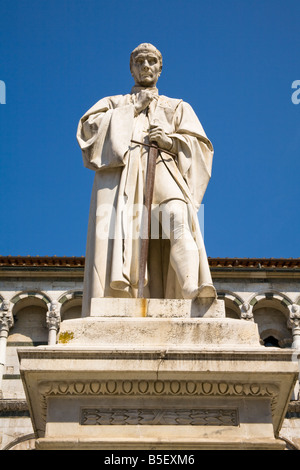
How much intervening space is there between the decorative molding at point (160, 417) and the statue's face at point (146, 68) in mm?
3686

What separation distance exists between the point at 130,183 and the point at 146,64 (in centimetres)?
151

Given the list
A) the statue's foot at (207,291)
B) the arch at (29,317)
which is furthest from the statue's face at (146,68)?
the arch at (29,317)

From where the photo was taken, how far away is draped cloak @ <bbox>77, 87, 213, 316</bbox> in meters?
6.28

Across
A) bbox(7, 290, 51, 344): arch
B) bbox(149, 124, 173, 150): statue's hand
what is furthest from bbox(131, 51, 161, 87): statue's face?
bbox(7, 290, 51, 344): arch

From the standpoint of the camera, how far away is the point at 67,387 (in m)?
5.01

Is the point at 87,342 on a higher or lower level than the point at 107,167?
lower

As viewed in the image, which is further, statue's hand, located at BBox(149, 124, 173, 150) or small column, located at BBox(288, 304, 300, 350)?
small column, located at BBox(288, 304, 300, 350)

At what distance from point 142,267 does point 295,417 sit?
611 inches

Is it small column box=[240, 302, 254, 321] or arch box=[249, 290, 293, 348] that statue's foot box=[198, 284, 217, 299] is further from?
arch box=[249, 290, 293, 348]

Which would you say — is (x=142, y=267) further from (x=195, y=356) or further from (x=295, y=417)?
(x=295, y=417)

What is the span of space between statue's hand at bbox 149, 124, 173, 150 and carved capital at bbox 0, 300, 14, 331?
17.2 m

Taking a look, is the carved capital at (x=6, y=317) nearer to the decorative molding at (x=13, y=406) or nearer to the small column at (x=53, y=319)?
the small column at (x=53, y=319)
